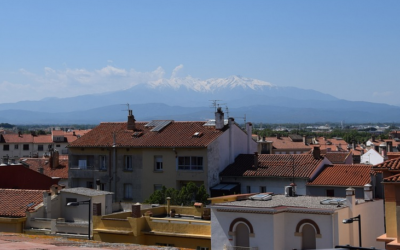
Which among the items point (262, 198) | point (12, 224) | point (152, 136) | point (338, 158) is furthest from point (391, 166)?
point (338, 158)

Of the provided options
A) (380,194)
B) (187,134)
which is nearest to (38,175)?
(187,134)

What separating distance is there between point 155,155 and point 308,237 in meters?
25.2

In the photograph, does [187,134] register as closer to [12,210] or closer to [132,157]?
[132,157]

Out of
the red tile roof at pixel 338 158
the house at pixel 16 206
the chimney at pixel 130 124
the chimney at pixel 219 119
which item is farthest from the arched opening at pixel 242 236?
the red tile roof at pixel 338 158

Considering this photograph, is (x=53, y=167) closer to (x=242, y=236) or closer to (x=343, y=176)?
(x=343, y=176)

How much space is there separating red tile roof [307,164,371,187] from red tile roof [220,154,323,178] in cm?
79

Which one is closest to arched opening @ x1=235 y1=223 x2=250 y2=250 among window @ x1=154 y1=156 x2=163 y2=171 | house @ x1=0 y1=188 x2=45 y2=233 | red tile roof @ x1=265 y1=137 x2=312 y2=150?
house @ x1=0 y1=188 x2=45 y2=233

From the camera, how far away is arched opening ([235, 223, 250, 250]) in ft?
89.8

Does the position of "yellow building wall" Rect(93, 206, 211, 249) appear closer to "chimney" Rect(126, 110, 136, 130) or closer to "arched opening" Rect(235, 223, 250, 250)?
"arched opening" Rect(235, 223, 250, 250)

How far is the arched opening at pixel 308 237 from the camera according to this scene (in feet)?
87.7

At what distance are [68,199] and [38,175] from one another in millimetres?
10716

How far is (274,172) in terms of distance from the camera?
154 ft

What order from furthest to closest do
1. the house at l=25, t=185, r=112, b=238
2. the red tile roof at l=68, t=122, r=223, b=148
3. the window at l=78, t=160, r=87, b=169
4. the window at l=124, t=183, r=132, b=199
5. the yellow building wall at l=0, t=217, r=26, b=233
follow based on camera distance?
the window at l=78, t=160, r=87, b=169 → the window at l=124, t=183, r=132, b=199 → the red tile roof at l=68, t=122, r=223, b=148 → the yellow building wall at l=0, t=217, r=26, b=233 → the house at l=25, t=185, r=112, b=238

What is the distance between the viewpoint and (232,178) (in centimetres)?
4850
